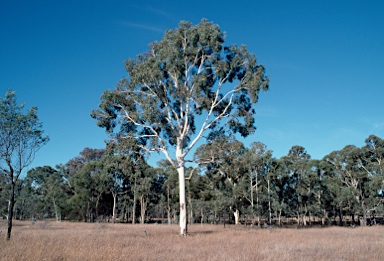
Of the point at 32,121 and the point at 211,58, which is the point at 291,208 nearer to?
the point at 211,58

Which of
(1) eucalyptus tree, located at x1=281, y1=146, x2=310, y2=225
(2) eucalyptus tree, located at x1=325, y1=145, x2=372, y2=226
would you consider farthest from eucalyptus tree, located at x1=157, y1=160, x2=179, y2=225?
(2) eucalyptus tree, located at x1=325, y1=145, x2=372, y2=226

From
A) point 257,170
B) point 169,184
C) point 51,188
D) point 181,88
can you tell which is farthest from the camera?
point 51,188

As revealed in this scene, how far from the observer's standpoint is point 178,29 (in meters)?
20.5

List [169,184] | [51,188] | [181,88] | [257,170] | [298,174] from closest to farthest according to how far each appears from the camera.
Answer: [181,88] < [257,170] < [298,174] < [169,184] < [51,188]

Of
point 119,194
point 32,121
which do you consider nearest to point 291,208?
point 119,194

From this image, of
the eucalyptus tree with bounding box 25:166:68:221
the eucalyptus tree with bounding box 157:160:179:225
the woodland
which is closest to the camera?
the woodland

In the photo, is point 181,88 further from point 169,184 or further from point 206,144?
point 169,184

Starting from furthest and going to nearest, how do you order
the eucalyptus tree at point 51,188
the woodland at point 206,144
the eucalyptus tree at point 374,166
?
the eucalyptus tree at point 51,188, the eucalyptus tree at point 374,166, the woodland at point 206,144

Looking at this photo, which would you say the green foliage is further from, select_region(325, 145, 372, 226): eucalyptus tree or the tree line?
select_region(325, 145, 372, 226): eucalyptus tree

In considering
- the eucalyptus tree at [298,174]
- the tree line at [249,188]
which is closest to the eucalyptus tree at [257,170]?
the tree line at [249,188]

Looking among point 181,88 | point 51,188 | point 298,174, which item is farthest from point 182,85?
point 51,188

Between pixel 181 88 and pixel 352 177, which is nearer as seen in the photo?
pixel 181 88

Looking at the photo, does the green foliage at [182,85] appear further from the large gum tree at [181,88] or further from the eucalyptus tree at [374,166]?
the eucalyptus tree at [374,166]

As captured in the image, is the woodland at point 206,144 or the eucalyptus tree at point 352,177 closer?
the woodland at point 206,144
